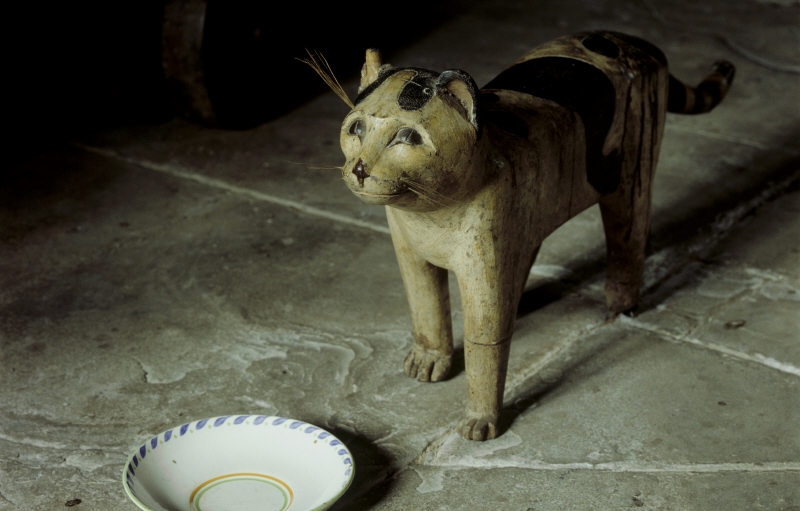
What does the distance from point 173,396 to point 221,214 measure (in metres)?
1.19

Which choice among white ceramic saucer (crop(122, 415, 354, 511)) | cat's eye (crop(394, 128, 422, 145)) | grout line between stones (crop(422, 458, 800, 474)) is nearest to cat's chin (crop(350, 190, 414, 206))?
cat's eye (crop(394, 128, 422, 145))

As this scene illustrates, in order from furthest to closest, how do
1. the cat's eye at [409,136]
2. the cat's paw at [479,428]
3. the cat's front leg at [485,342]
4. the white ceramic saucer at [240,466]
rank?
the cat's paw at [479,428] → the cat's front leg at [485,342] → the white ceramic saucer at [240,466] → the cat's eye at [409,136]

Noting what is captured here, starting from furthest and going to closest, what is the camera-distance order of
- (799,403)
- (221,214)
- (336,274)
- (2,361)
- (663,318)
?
(221,214) → (336,274) → (663,318) → (2,361) → (799,403)

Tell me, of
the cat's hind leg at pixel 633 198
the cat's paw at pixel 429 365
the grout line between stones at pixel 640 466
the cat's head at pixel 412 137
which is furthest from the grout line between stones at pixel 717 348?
the cat's head at pixel 412 137

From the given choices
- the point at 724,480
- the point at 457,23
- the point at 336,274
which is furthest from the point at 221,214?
the point at 457,23

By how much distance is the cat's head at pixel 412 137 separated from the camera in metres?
1.92

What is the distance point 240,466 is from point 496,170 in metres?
0.89

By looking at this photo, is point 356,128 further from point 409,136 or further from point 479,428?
point 479,428

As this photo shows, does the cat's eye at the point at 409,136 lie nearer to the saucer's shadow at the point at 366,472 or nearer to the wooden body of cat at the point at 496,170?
the wooden body of cat at the point at 496,170

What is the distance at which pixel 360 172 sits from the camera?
193 centimetres

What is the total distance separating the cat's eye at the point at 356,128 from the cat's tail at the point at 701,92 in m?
1.21

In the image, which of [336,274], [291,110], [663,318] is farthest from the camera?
[291,110]

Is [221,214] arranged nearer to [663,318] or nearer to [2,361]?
[2,361]

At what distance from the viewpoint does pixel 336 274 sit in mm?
3164
